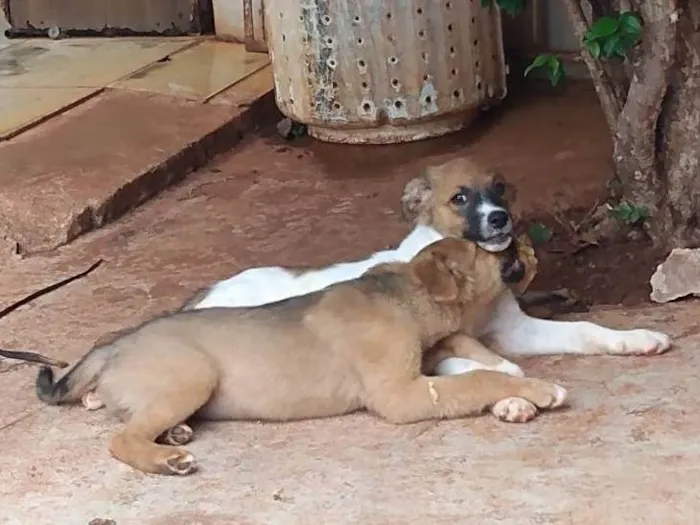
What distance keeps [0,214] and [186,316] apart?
187 centimetres

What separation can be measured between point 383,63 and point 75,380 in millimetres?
2641

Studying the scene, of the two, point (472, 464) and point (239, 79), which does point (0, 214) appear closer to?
point (239, 79)

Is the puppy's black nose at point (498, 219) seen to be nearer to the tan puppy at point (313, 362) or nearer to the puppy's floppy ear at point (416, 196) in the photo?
the tan puppy at point (313, 362)

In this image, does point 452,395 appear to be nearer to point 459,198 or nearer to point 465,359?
point 465,359

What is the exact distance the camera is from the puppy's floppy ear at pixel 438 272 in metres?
2.92

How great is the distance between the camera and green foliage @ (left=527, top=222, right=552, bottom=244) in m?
3.98

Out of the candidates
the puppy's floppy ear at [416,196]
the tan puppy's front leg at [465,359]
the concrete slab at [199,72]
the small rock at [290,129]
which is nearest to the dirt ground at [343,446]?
the tan puppy's front leg at [465,359]

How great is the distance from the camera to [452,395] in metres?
2.81

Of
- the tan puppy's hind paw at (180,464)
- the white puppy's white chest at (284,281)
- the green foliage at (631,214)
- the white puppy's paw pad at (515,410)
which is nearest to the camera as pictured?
the tan puppy's hind paw at (180,464)

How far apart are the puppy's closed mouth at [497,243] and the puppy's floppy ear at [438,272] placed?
11 centimetres

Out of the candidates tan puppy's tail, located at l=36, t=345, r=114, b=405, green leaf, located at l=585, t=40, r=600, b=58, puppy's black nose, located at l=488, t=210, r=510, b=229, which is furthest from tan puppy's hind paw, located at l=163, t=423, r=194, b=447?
green leaf, located at l=585, t=40, r=600, b=58

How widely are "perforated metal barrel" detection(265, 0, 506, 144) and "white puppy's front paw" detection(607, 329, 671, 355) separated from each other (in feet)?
7.80

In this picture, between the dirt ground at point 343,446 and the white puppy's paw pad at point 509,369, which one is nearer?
the dirt ground at point 343,446

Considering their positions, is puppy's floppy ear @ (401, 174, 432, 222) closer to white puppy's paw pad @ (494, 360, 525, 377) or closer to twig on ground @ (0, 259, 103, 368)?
white puppy's paw pad @ (494, 360, 525, 377)
